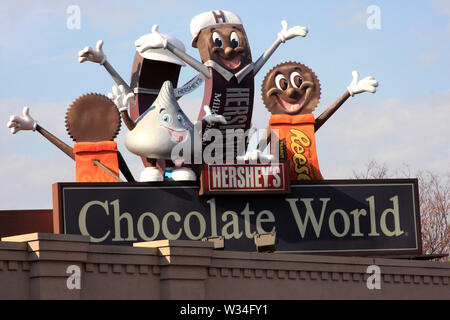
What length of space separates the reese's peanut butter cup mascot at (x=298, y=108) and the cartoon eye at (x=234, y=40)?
56.8 inches

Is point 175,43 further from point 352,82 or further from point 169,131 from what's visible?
point 352,82

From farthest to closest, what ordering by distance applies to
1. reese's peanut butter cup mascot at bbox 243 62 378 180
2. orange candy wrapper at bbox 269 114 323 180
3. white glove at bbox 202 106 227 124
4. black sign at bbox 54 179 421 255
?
reese's peanut butter cup mascot at bbox 243 62 378 180 → orange candy wrapper at bbox 269 114 323 180 → white glove at bbox 202 106 227 124 → black sign at bbox 54 179 421 255

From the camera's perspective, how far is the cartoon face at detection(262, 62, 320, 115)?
75.4 feet

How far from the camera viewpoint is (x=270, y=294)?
688 inches

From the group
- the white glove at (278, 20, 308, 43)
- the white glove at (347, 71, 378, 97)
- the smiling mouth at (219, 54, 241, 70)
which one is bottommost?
the white glove at (347, 71, 378, 97)

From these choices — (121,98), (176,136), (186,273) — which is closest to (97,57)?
(121,98)

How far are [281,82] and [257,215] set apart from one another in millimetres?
3887

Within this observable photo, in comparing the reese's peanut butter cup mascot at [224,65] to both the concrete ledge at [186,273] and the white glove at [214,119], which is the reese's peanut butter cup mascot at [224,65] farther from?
the concrete ledge at [186,273]

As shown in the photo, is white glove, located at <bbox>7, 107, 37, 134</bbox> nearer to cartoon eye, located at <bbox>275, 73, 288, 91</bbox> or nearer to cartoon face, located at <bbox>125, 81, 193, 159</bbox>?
cartoon face, located at <bbox>125, 81, 193, 159</bbox>

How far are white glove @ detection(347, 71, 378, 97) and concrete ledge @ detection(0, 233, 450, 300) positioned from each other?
17.6 ft

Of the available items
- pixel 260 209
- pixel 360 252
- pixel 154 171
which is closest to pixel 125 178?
pixel 154 171

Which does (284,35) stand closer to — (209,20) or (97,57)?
(209,20)

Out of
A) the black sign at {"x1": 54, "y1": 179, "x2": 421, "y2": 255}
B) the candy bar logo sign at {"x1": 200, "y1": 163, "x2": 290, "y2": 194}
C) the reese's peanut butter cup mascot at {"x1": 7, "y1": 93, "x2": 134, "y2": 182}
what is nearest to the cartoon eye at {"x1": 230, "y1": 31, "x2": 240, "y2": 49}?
the candy bar logo sign at {"x1": 200, "y1": 163, "x2": 290, "y2": 194}

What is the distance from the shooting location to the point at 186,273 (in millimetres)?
16062
